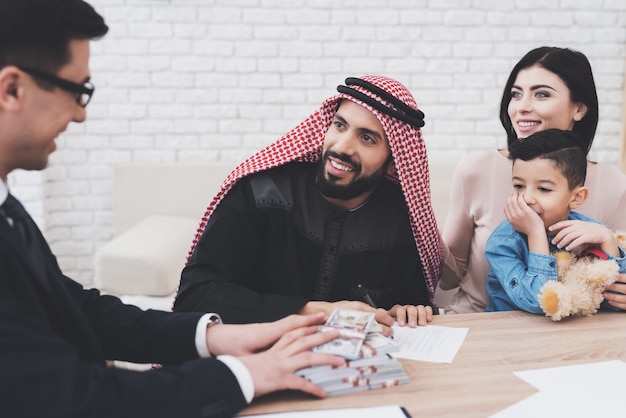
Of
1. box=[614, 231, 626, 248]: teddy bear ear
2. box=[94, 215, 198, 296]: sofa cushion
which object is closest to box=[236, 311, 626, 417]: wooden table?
box=[614, 231, 626, 248]: teddy bear ear

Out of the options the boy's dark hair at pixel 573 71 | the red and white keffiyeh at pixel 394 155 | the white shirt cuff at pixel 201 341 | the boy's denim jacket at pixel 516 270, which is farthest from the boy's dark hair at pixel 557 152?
the white shirt cuff at pixel 201 341

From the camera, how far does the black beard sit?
1.99 metres

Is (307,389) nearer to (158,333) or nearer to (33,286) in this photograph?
(158,333)

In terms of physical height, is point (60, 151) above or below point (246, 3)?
below

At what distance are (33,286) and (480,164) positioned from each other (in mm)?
1774

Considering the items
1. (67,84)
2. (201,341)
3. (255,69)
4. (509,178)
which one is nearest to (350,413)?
(201,341)

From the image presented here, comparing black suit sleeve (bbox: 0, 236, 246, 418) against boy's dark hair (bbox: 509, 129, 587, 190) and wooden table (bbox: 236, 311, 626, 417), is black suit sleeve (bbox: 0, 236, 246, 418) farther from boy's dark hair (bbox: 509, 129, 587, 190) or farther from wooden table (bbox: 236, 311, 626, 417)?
boy's dark hair (bbox: 509, 129, 587, 190)

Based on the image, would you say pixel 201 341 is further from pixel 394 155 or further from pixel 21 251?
pixel 394 155

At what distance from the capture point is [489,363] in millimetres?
1420

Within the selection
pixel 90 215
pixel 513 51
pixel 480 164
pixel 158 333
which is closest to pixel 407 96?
pixel 480 164

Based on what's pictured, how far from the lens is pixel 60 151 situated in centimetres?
381

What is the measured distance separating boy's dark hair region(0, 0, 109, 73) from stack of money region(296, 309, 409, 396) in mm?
763

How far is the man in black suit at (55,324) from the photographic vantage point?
0.98 m

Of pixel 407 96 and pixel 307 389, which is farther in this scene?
pixel 407 96
